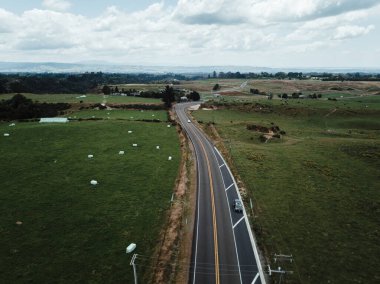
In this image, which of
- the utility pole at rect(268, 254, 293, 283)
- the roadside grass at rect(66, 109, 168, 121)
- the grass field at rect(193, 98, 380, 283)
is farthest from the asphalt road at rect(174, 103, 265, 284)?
the roadside grass at rect(66, 109, 168, 121)

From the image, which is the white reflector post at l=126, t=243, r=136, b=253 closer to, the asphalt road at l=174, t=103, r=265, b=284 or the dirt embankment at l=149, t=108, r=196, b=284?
the dirt embankment at l=149, t=108, r=196, b=284

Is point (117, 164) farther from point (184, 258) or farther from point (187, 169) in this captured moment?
point (184, 258)

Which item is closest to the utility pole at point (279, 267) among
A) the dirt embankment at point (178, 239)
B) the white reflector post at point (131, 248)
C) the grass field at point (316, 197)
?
the grass field at point (316, 197)

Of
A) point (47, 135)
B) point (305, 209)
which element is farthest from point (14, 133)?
point (305, 209)

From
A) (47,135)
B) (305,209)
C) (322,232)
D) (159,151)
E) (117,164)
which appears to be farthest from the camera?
(47,135)

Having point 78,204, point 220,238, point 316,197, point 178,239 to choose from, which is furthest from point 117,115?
point 220,238

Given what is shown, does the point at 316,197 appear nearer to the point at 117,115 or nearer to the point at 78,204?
the point at 78,204
